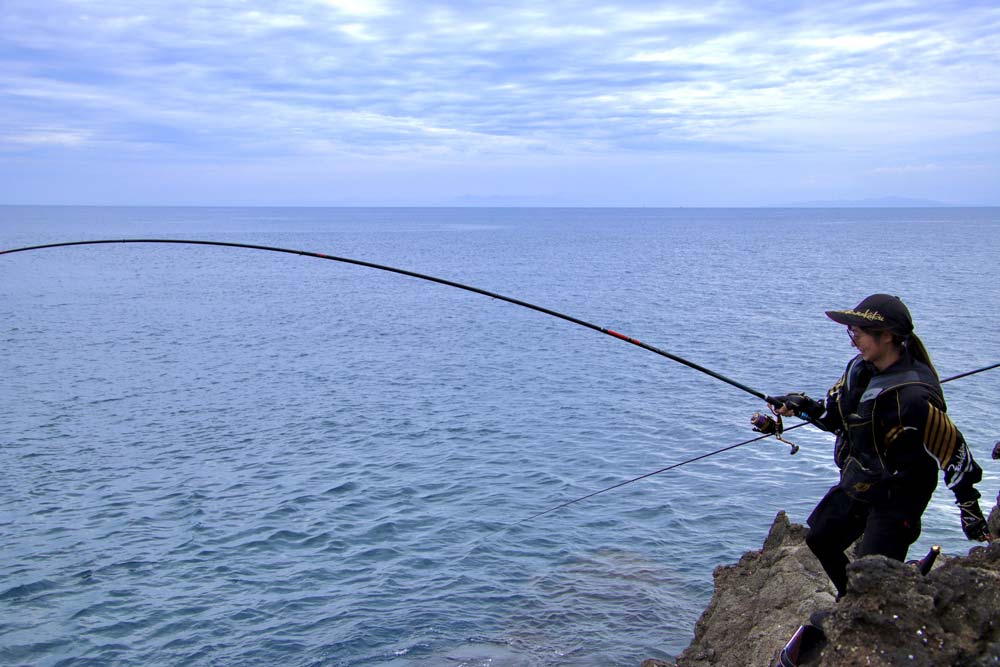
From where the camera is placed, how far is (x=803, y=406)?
191 inches

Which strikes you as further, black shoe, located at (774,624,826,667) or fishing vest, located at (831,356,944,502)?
black shoe, located at (774,624,826,667)

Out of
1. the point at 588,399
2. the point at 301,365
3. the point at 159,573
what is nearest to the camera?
the point at 159,573

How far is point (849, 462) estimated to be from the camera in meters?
4.83

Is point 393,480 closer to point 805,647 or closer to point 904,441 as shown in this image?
point 805,647

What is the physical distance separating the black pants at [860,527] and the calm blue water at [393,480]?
4.75m

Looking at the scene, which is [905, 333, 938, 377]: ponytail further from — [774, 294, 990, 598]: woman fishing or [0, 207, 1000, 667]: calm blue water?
[0, 207, 1000, 667]: calm blue water

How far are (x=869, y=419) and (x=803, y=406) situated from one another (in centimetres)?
36

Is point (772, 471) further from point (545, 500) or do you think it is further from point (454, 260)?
point (454, 260)

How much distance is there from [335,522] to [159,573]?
9.24ft

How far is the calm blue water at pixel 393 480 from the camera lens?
1040cm

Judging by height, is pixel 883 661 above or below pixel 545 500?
above

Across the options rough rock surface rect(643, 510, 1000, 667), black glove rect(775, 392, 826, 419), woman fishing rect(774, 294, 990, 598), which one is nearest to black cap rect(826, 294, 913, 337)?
woman fishing rect(774, 294, 990, 598)

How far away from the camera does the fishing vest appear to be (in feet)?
14.9

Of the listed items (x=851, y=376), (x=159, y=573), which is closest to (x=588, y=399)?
(x=159, y=573)
